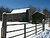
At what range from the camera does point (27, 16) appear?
33.0 m

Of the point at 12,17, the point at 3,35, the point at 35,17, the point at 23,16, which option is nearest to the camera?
the point at 3,35

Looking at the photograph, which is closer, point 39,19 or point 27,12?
point 39,19

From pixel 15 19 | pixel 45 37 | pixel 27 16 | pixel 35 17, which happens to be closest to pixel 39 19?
pixel 35 17

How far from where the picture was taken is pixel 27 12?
3322 cm

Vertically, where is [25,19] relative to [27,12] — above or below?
below

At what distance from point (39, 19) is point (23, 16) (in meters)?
8.65

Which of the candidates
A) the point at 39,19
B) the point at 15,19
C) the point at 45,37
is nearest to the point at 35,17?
the point at 39,19

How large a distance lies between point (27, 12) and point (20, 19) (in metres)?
3.04

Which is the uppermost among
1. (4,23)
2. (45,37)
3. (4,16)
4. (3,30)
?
(4,16)

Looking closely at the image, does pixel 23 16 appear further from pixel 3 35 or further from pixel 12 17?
pixel 3 35

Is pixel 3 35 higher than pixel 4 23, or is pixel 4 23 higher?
pixel 4 23

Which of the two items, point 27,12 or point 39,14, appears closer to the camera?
point 39,14

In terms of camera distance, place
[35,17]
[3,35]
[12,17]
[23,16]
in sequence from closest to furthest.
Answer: [3,35], [35,17], [23,16], [12,17]

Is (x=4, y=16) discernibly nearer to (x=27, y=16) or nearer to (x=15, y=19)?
(x=27, y=16)
